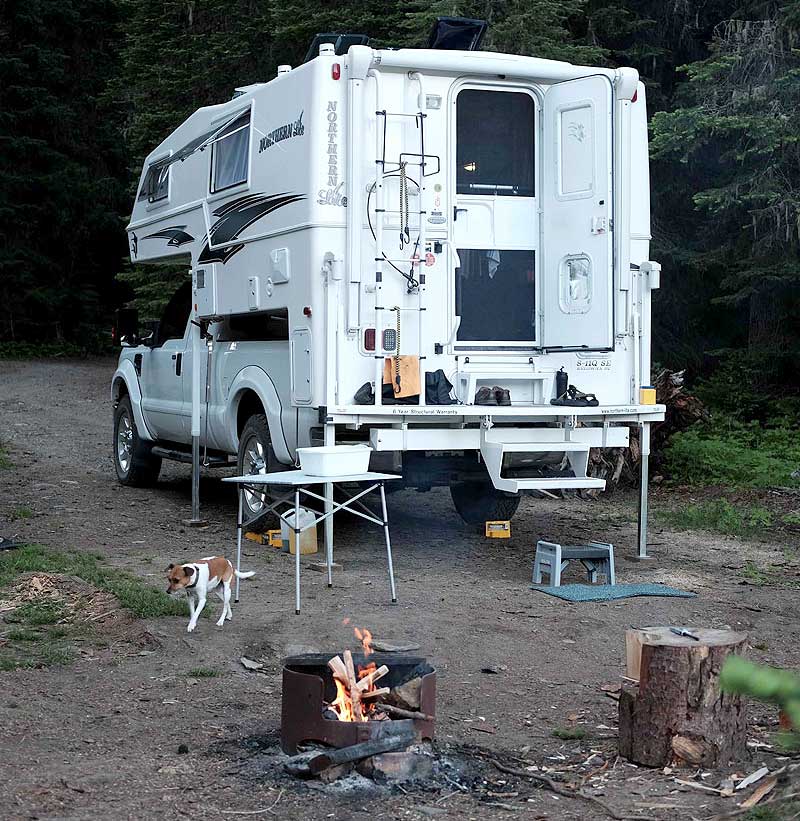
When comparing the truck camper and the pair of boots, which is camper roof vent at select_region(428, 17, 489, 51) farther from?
the pair of boots

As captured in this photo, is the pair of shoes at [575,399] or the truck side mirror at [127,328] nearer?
the pair of shoes at [575,399]

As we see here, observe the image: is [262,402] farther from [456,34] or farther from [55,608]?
[456,34]

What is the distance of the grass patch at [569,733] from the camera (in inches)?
186

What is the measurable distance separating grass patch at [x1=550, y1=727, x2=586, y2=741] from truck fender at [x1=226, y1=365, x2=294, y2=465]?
13.3ft

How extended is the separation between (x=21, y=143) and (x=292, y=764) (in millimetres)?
30145

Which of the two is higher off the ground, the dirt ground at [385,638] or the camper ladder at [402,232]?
the camper ladder at [402,232]

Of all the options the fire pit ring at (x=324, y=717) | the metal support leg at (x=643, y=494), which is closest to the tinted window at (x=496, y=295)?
the metal support leg at (x=643, y=494)

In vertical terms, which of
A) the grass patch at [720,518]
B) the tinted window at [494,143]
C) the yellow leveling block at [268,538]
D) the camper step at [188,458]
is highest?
the tinted window at [494,143]

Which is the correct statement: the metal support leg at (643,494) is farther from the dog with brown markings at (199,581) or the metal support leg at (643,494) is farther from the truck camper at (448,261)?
the dog with brown markings at (199,581)

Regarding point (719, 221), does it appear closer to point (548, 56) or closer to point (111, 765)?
point (548, 56)

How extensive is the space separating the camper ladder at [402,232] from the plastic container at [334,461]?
1183mm

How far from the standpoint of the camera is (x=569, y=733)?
4770 millimetres

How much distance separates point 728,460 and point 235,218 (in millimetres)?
6165

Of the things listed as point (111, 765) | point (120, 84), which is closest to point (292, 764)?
point (111, 765)
